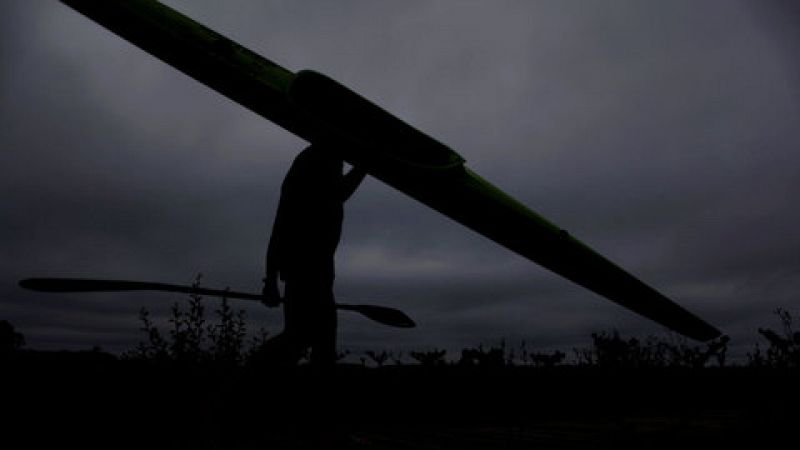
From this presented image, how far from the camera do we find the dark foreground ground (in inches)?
106

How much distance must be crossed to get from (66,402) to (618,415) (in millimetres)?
5523

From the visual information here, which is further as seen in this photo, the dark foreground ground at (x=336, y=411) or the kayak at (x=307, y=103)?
the dark foreground ground at (x=336, y=411)

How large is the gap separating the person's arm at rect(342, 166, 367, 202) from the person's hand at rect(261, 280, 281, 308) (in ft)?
2.02

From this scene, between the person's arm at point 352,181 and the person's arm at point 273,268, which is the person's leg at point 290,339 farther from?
the person's arm at point 352,181

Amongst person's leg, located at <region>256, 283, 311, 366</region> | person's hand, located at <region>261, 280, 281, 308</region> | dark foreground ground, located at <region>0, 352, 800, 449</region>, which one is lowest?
dark foreground ground, located at <region>0, 352, 800, 449</region>

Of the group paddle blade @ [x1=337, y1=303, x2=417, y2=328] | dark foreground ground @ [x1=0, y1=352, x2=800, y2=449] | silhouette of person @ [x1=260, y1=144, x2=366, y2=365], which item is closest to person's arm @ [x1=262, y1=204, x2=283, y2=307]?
silhouette of person @ [x1=260, y1=144, x2=366, y2=365]

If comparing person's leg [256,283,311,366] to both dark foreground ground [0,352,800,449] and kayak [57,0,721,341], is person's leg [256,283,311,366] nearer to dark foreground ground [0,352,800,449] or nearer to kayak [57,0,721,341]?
dark foreground ground [0,352,800,449]

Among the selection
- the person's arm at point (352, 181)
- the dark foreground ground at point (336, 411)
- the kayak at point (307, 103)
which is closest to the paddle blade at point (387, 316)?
the dark foreground ground at point (336, 411)

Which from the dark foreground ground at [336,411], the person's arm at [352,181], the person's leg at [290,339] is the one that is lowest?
the dark foreground ground at [336,411]

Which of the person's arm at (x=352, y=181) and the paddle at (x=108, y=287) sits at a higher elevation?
the person's arm at (x=352, y=181)

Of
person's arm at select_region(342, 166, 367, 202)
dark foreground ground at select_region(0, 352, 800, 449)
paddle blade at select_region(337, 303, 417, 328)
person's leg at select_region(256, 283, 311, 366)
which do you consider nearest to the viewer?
person's leg at select_region(256, 283, 311, 366)

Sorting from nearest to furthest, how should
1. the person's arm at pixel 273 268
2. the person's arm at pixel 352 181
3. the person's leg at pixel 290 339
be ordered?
the person's leg at pixel 290 339
the person's arm at pixel 352 181
the person's arm at pixel 273 268

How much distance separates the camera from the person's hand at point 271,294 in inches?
→ 98.2

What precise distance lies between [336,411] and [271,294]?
2.49ft
